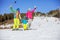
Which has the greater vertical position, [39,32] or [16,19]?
[16,19]

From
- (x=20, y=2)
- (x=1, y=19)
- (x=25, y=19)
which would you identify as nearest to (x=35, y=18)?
(x=25, y=19)

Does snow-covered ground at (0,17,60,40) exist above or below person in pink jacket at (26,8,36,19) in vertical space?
below

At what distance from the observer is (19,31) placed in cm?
169

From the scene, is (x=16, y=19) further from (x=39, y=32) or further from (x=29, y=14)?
(x=39, y=32)

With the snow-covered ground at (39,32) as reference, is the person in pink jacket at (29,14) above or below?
above

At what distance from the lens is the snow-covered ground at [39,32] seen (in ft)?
5.21

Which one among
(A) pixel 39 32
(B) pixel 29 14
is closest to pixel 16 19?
(B) pixel 29 14

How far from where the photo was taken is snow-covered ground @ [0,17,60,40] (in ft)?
5.21

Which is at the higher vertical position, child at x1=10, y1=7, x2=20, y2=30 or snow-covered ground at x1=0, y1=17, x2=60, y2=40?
child at x1=10, y1=7, x2=20, y2=30

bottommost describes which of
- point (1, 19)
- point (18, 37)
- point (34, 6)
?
point (18, 37)

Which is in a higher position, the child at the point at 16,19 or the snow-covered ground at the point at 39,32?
the child at the point at 16,19

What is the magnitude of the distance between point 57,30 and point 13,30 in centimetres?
39

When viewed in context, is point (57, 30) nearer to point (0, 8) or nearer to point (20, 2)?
point (20, 2)

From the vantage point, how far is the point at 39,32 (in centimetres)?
165
